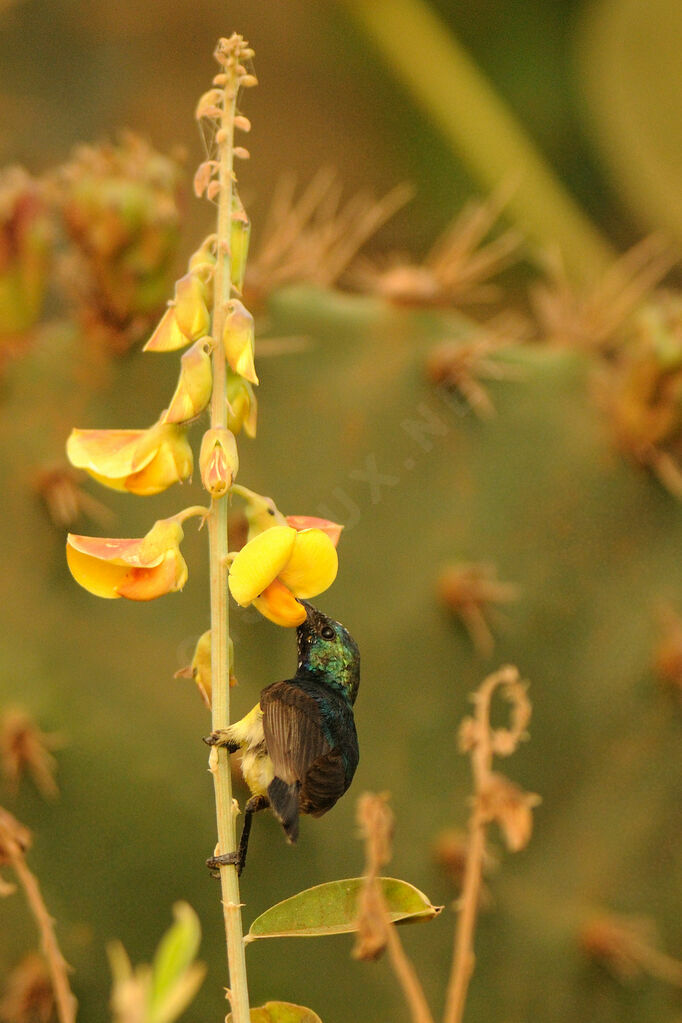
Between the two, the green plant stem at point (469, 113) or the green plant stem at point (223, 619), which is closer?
the green plant stem at point (223, 619)

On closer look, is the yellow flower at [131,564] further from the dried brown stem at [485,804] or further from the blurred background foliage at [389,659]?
the blurred background foliage at [389,659]

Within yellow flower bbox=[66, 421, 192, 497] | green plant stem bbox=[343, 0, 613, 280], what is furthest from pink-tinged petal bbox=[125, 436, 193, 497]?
green plant stem bbox=[343, 0, 613, 280]

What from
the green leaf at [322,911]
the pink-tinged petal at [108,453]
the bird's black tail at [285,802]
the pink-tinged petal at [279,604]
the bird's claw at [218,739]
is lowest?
the green leaf at [322,911]

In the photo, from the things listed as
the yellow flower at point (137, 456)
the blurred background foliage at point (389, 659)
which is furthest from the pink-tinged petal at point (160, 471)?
the blurred background foliage at point (389, 659)

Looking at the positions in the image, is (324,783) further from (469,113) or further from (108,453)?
(469,113)

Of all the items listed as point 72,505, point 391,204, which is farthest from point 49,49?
point 72,505

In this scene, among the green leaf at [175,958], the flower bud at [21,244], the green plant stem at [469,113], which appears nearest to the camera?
the green leaf at [175,958]
